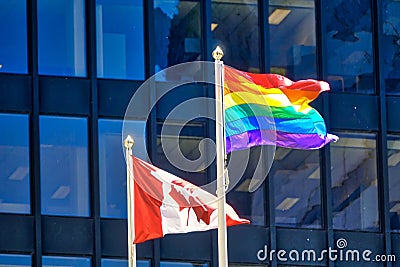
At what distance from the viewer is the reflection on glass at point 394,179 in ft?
112

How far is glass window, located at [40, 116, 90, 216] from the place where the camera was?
102 ft

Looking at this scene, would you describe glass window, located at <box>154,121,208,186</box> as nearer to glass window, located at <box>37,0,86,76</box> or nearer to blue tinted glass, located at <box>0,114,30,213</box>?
glass window, located at <box>37,0,86,76</box>

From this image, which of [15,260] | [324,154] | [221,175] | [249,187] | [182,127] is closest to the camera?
[221,175]

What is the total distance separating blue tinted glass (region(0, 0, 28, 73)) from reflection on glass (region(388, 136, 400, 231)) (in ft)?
29.5

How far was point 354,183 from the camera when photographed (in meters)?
33.8

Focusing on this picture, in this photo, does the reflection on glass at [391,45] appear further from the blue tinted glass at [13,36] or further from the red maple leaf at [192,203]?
the red maple leaf at [192,203]

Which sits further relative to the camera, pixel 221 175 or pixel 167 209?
pixel 167 209

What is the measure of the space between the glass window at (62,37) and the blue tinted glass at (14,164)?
1.34 meters

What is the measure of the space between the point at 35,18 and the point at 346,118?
7696 millimetres

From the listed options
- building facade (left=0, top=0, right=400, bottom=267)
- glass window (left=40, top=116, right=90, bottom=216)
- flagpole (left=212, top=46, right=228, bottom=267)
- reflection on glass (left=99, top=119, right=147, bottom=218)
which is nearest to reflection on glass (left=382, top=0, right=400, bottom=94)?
building facade (left=0, top=0, right=400, bottom=267)

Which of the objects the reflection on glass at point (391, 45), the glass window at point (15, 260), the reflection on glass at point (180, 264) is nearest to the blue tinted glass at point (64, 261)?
the glass window at point (15, 260)

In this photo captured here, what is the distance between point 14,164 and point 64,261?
2.34 metres

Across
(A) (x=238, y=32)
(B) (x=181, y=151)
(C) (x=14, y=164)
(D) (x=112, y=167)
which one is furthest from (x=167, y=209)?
(A) (x=238, y=32)

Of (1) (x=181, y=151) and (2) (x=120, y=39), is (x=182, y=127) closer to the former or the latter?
(1) (x=181, y=151)
